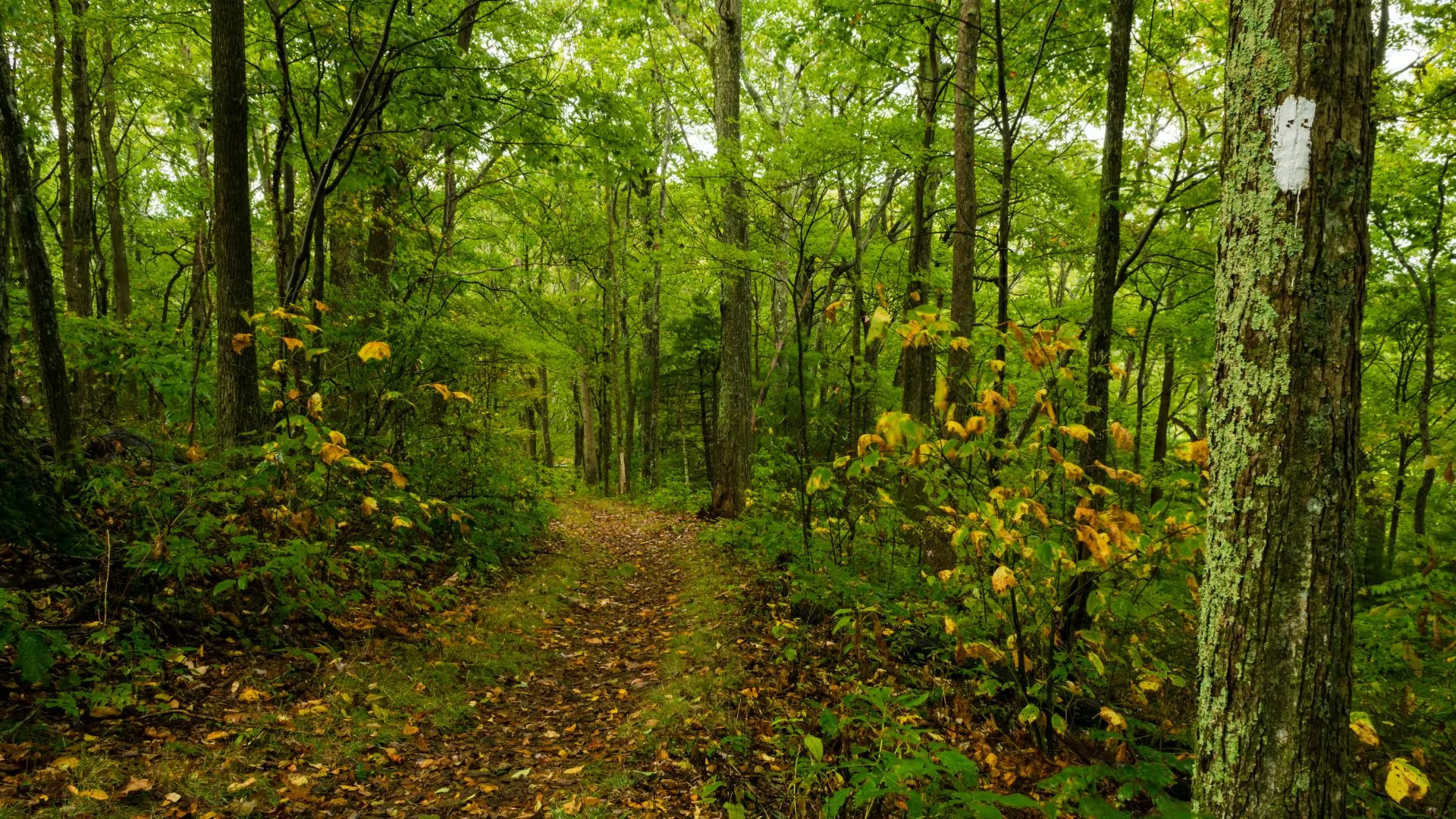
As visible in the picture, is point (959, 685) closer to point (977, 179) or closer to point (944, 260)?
point (977, 179)

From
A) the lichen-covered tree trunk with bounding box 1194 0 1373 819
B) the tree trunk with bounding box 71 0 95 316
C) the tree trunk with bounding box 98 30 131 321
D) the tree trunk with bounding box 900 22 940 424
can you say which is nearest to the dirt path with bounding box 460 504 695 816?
the lichen-covered tree trunk with bounding box 1194 0 1373 819

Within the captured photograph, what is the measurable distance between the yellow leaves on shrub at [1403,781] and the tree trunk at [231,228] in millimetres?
6894

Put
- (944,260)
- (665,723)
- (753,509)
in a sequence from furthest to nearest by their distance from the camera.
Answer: (944,260), (753,509), (665,723)

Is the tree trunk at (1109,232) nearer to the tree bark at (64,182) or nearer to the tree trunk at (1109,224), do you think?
the tree trunk at (1109,224)

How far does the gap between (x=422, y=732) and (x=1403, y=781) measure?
4.59 meters

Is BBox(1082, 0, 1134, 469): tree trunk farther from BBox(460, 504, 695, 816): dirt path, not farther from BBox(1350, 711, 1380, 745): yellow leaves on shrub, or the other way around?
BBox(460, 504, 695, 816): dirt path

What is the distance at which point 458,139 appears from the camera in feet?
23.5

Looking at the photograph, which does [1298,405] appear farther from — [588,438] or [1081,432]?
[588,438]

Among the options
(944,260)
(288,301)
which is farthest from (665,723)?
(944,260)

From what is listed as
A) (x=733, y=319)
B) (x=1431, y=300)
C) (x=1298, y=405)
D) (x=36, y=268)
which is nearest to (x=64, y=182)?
(x=36, y=268)

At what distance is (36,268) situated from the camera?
14.4 feet

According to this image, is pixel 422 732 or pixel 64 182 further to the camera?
pixel 64 182

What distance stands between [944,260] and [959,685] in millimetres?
11219

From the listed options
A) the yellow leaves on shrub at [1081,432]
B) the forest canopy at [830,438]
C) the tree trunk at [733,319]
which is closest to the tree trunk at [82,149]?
the forest canopy at [830,438]
